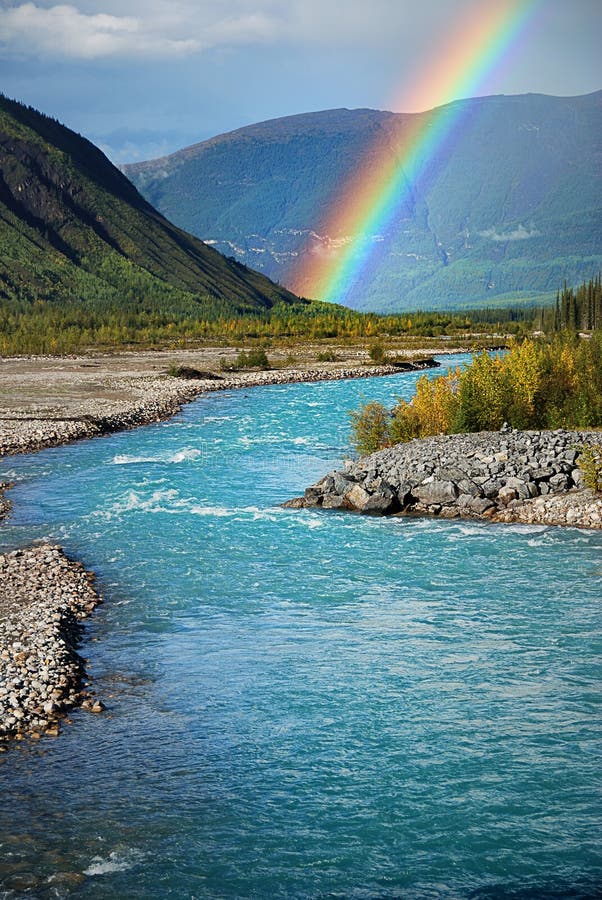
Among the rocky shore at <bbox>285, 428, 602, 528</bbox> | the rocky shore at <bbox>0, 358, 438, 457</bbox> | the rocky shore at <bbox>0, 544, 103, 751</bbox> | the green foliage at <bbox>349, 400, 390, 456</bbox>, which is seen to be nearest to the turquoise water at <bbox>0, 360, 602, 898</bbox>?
the rocky shore at <bbox>0, 544, 103, 751</bbox>

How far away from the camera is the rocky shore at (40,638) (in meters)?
16.4

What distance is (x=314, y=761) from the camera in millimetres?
15047

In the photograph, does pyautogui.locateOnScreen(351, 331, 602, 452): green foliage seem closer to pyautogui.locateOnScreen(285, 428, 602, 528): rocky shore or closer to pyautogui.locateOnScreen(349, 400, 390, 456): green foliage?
pyautogui.locateOnScreen(349, 400, 390, 456): green foliage

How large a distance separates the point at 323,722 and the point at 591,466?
17.7 metres

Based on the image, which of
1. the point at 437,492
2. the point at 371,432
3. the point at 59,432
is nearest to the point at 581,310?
the point at 59,432

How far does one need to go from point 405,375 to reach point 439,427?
174 ft

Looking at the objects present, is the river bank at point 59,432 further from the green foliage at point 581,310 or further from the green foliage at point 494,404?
the green foliage at point 581,310

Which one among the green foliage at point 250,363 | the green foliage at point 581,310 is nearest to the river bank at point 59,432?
the green foliage at point 250,363

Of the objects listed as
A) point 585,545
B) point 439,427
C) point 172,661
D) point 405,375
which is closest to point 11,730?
point 172,661

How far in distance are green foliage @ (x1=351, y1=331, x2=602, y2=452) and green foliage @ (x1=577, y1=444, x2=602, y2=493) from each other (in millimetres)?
8275

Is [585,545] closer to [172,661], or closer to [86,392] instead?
[172,661]

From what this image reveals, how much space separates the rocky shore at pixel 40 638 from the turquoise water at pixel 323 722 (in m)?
0.56

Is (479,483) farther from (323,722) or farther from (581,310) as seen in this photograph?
(581,310)

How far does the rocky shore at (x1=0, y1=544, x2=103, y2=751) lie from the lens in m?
16.4
